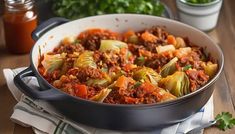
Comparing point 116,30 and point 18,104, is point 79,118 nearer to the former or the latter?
point 18,104

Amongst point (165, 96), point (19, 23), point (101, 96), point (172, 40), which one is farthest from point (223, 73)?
point (19, 23)

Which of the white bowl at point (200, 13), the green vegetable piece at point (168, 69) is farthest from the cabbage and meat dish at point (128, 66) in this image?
the white bowl at point (200, 13)

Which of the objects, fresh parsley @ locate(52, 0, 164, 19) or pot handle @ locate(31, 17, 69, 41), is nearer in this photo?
pot handle @ locate(31, 17, 69, 41)

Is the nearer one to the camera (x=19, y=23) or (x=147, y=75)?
(x=147, y=75)

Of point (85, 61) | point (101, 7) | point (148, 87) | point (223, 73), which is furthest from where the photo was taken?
point (101, 7)

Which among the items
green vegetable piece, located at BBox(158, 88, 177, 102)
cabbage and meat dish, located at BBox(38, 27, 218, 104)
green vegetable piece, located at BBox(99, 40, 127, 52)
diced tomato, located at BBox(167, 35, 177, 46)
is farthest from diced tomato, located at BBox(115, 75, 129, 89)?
diced tomato, located at BBox(167, 35, 177, 46)

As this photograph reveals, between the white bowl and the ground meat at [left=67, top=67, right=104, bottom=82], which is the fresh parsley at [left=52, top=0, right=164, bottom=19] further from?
the ground meat at [left=67, top=67, right=104, bottom=82]

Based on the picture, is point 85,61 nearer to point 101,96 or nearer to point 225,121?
point 101,96
